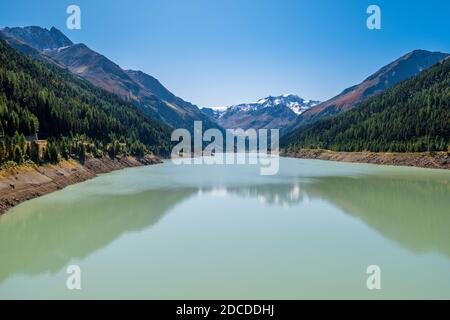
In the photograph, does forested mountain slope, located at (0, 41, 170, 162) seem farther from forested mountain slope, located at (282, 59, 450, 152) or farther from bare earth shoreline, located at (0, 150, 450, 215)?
forested mountain slope, located at (282, 59, 450, 152)

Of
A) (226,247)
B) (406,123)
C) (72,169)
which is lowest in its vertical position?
(226,247)

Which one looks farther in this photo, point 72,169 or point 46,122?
point 46,122

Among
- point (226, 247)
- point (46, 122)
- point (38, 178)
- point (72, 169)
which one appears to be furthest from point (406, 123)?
point (226, 247)

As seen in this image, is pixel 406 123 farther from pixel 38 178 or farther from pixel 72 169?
pixel 38 178
